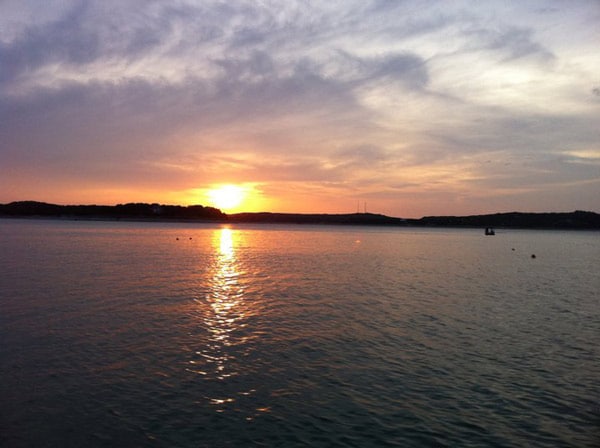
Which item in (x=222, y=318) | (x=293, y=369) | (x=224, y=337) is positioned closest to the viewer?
(x=293, y=369)

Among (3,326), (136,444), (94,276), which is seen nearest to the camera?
(136,444)

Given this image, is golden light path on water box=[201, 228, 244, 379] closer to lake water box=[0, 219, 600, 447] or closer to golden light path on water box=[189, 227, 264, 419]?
golden light path on water box=[189, 227, 264, 419]

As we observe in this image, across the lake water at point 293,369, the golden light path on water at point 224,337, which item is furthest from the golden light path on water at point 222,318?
the lake water at point 293,369

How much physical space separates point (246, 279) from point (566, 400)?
33615 millimetres

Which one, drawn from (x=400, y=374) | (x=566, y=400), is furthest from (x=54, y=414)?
(x=566, y=400)

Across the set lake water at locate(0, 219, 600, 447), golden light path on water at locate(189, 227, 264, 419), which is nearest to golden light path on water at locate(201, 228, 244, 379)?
golden light path on water at locate(189, 227, 264, 419)

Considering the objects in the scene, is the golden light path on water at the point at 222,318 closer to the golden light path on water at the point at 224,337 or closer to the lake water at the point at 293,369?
the golden light path on water at the point at 224,337

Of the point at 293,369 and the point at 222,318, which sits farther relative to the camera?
the point at 222,318

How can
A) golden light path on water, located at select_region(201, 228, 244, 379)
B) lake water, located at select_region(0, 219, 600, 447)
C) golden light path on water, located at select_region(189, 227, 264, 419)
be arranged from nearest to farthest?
lake water, located at select_region(0, 219, 600, 447) → golden light path on water, located at select_region(189, 227, 264, 419) → golden light path on water, located at select_region(201, 228, 244, 379)

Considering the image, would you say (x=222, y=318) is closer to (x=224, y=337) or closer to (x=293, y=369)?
(x=224, y=337)

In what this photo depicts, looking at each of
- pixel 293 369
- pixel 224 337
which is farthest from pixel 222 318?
pixel 293 369

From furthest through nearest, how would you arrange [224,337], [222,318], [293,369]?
[222,318], [224,337], [293,369]

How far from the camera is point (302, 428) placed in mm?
12625

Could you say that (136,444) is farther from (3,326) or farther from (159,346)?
(3,326)
